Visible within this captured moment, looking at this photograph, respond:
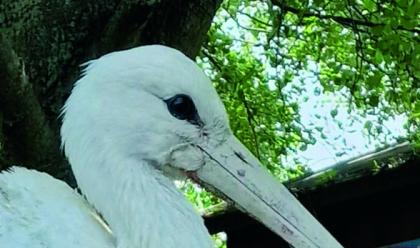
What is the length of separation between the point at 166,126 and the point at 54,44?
185 cm

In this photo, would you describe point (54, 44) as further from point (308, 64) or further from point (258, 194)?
point (308, 64)

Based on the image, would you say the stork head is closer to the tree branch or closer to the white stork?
the white stork

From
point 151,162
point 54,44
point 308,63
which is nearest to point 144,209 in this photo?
point 151,162

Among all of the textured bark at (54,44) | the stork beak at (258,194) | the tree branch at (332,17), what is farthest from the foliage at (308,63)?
the stork beak at (258,194)

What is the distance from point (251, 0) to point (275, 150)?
4.31 feet

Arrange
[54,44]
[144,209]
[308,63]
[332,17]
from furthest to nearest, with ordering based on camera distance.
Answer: [308,63] < [332,17] < [54,44] < [144,209]

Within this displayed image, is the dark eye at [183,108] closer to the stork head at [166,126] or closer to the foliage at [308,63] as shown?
the stork head at [166,126]

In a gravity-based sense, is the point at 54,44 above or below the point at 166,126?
above

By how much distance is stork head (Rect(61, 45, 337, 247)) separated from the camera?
380 cm

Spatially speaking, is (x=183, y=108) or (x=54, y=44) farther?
(x=54, y=44)

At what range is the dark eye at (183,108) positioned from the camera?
3801 millimetres

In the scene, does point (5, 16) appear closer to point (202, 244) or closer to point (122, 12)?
point (122, 12)

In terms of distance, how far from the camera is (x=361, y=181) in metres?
7.32

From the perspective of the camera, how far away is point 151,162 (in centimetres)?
390
